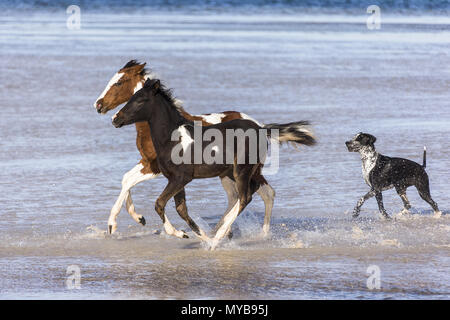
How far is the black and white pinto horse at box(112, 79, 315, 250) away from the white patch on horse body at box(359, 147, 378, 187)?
1668 millimetres

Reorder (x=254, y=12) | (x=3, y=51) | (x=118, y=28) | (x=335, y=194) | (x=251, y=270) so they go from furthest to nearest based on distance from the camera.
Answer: (x=254, y=12) < (x=118, y=28) < (x=3, y=51) < (x=335, y=194) < (x=251, y=270)

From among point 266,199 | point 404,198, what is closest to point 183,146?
point 266,199

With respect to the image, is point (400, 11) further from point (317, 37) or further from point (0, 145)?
point (0, 145)

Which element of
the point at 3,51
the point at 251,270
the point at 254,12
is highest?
the point at 254,12

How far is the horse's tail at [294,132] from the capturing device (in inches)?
385

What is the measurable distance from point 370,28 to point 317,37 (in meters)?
6.34

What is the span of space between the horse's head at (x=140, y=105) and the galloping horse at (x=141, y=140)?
1.65 feet

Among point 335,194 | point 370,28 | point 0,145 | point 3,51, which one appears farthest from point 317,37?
point 335,194

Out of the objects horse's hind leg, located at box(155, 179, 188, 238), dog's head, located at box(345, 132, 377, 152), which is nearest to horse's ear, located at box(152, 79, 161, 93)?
horse's hind leg, located at box(155, 179, 188, 238)

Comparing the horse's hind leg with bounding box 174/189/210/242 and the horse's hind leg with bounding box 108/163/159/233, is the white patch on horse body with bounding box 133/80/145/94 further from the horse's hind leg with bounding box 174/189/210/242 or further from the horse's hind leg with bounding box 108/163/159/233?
the horse's hind leg with bounding box 174/189/210/242

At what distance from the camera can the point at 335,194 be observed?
11578mm

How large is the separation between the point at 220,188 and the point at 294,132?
2341mm

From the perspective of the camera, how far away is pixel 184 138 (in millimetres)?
9242

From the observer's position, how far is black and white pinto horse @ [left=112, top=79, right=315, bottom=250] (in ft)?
30.1
